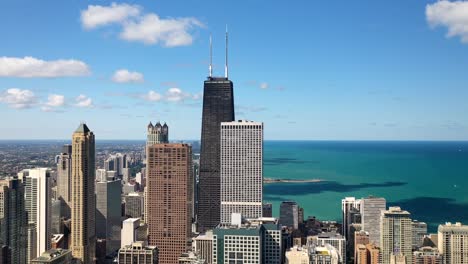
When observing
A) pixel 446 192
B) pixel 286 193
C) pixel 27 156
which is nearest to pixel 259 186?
pixel 27 156

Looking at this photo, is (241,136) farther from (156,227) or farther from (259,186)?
(156,227)

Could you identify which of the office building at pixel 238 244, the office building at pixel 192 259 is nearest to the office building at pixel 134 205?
the office building at pixel 192 259

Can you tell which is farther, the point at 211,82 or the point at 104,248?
the point at 211,82

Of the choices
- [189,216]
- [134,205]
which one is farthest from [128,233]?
[134,205]

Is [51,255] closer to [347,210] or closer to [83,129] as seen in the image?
[83,129]

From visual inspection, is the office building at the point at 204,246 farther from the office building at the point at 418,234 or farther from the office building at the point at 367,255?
the office building at the point at 418,234

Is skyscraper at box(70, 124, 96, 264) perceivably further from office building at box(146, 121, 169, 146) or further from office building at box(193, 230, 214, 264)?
office building at box(146, 121, 169, 146)
